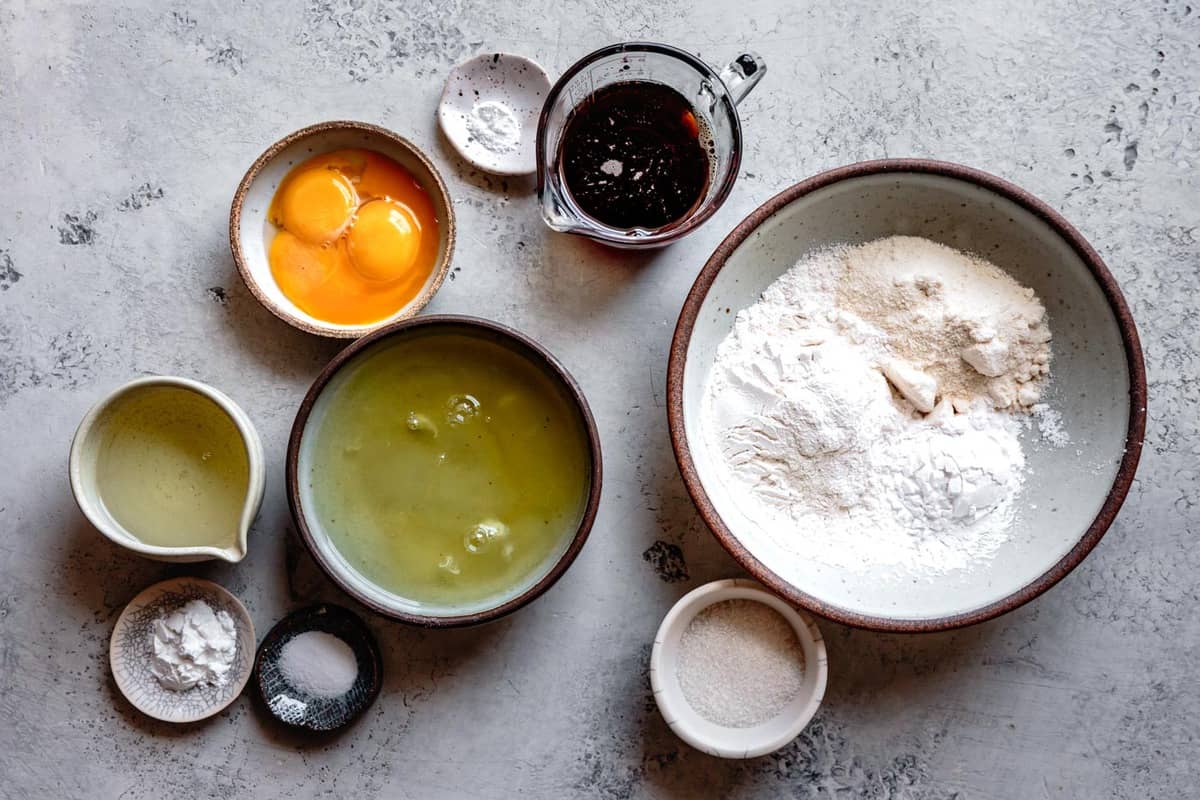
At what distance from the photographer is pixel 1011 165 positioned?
1755 mm

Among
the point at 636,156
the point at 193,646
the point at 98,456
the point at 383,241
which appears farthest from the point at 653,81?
the point at 193,646

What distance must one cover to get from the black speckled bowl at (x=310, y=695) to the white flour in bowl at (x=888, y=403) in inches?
30.3

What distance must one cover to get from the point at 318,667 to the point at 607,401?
746mm

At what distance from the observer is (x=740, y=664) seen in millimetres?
1659

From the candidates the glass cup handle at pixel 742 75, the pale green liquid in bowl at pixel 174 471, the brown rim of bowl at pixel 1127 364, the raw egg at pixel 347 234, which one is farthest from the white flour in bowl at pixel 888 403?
the pale green liquid in bowl at pixel 174 471

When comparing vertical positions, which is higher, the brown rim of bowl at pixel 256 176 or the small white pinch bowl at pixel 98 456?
the brown rim of bowl at pixel 256 176

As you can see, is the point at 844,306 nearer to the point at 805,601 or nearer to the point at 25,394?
the point at 805,601

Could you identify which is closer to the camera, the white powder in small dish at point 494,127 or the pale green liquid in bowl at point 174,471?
the pale green liquid in bowl at point 174,471

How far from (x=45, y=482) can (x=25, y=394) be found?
0.18m

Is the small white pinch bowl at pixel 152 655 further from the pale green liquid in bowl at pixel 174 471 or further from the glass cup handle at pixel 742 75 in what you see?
the glass cup handle at pixel 742 75

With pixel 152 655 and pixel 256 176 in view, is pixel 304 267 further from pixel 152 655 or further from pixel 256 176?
pixel 152 655

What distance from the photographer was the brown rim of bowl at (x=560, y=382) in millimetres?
1562

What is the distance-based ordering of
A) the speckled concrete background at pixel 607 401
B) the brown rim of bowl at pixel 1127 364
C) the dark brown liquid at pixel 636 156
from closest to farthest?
the brown rim of bowl at pixel 1127 364 < the dark brown liquid at pixel 636 156 < the speckled concrete background at pixel 607 401

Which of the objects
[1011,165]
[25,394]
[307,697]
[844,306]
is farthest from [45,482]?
[1011,165]
